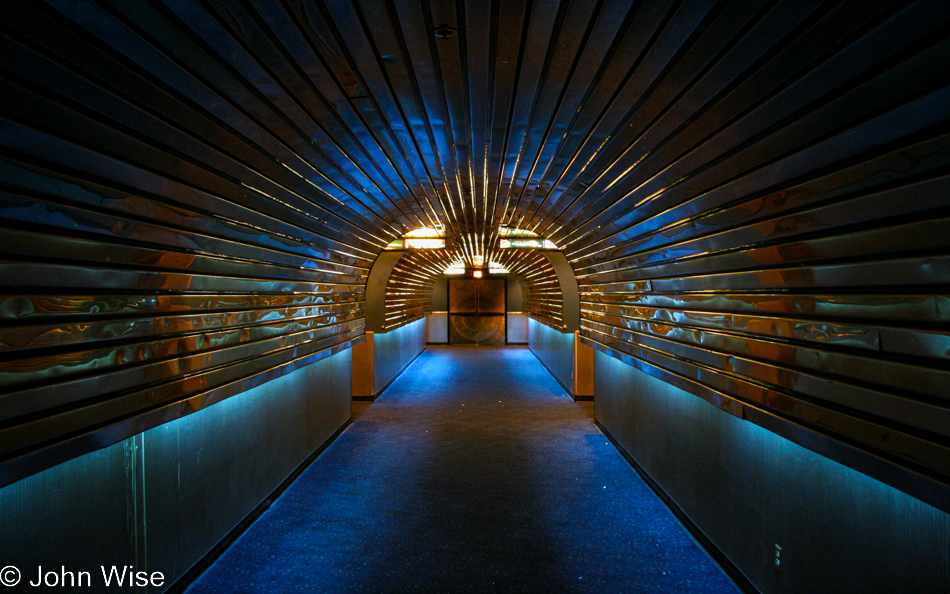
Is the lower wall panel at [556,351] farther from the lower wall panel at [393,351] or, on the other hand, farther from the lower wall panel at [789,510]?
the lower wall panel at [789,510]

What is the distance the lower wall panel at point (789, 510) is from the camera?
1.99 m

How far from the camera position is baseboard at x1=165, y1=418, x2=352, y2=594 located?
3.04 meters

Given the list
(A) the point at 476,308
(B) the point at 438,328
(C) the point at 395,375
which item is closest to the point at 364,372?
(C) the point at 395,375

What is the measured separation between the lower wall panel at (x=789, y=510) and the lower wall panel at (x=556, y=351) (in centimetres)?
444

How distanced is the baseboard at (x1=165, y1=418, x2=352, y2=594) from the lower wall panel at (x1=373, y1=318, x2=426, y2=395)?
363 cm

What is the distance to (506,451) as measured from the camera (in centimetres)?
576

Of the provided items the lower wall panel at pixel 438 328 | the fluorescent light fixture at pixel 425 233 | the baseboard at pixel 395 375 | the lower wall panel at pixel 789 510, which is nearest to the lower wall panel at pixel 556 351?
the fluorescent light fixture at pixel 425 233

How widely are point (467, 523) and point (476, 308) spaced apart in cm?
1467

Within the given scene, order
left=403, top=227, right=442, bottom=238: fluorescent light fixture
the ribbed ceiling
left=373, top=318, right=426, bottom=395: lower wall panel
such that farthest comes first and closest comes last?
left=373, top=318, right=426, bottom=395: lower wall panel → left=403, top=227, right=442, bottom=238: fluorescent light fixture → the ribbed ceiling

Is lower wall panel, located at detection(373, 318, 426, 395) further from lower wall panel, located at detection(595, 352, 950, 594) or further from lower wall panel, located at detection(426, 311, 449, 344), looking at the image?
lower wall panel, located at detection(595, 352, 950, 594)

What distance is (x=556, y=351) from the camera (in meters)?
10.8

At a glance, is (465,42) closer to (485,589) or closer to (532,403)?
(485,589)

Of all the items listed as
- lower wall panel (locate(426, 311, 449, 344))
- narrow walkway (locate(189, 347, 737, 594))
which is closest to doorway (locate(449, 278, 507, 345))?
lower wall panel (locate(426, 311, 449, 344))

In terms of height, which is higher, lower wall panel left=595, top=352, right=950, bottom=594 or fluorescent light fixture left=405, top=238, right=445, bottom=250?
fluorescent light fixture left=405, top=238, right=445, bottom=250
